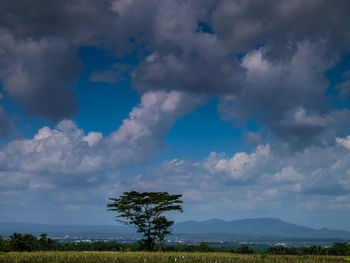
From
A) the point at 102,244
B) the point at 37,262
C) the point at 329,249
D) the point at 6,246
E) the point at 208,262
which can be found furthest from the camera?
the point at 102,244

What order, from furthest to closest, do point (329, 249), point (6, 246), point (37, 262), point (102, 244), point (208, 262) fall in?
point (102, 244) → point (329, 249) → point (6, 246) → point (208, 262) → point (37, 262)

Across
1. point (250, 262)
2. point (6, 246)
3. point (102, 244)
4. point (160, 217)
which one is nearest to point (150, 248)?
point (160, 217)

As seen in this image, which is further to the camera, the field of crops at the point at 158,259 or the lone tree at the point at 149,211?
the lone tree at the point at 149,211

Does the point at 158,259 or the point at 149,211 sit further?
the point at 149,211

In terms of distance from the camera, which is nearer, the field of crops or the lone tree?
the field of crops

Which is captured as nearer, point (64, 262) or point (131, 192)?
point (64, 262)

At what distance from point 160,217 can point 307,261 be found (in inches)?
1354

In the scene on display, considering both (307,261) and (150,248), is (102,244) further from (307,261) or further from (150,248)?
(307,261)

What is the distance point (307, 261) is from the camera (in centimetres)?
2530

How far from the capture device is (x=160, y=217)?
57.2 metres

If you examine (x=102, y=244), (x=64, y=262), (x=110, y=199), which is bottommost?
(x=102, y=244)

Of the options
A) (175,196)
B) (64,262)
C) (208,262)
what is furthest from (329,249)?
(64,262)

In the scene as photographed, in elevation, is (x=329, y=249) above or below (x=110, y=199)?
below

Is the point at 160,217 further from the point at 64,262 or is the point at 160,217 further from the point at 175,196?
the point at 64,262
